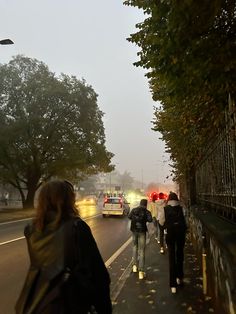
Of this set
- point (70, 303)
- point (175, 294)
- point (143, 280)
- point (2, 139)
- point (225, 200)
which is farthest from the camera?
point (2, 139)

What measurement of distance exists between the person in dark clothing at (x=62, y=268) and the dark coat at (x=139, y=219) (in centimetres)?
740

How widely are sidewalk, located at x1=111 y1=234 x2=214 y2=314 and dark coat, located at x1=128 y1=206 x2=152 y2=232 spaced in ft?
3.34

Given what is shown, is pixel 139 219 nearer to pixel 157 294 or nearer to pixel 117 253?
pixel 157 294

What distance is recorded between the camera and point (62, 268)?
2.85 m

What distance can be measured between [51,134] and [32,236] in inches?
1657

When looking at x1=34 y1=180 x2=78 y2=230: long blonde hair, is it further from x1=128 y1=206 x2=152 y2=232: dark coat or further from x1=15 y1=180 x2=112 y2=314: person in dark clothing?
x1=128 y1=206 x2=152 y2=232: dark coat

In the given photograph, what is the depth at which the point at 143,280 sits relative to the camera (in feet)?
31.8

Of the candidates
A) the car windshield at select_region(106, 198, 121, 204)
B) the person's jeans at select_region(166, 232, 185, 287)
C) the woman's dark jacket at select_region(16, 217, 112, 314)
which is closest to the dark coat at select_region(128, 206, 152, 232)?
the person's jeans at select_region(166, 232, 185, 287)

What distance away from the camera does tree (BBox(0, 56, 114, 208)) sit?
43.9 meters

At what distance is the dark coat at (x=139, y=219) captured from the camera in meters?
10.4

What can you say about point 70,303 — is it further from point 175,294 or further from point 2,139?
point 2,139

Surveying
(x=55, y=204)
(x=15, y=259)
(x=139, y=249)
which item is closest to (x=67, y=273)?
(x=55, y=204)

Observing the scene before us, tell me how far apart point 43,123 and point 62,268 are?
41.6 m

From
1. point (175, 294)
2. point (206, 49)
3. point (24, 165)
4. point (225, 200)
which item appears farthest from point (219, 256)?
point (24, 165)
